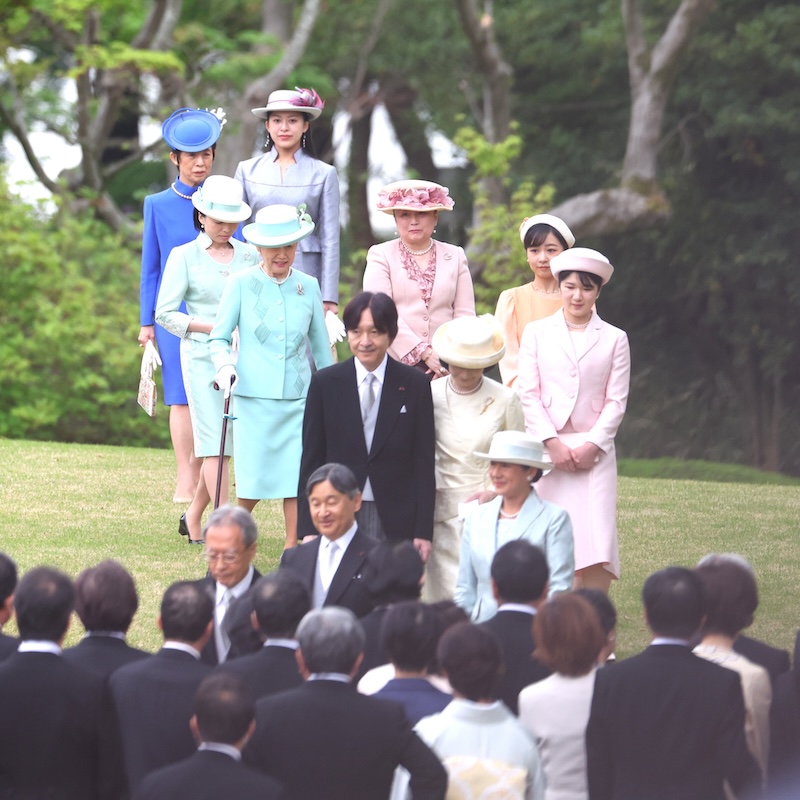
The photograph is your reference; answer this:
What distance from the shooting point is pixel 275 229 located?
24.7ft

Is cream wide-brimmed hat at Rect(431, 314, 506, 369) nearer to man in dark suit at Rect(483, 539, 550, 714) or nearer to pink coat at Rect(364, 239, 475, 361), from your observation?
pink coat at Rect(364, 239, 475, 361)

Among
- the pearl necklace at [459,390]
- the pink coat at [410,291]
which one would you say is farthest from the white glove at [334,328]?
the pearl necklace at [459,390]

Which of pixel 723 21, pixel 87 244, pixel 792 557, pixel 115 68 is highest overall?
pixel 723 21

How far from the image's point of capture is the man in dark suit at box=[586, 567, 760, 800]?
4305 mm

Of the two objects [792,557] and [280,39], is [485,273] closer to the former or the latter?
[280,39]

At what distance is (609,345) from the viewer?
23.5 ft

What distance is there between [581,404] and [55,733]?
3.44 m

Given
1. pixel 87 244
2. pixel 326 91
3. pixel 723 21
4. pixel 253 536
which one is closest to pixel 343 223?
pixel 326 91

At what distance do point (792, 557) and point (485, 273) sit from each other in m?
10.3

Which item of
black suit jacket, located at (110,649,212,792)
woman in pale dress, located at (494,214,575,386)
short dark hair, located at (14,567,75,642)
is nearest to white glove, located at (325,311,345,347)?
woman in pale dress, located at (494,214,575,386)

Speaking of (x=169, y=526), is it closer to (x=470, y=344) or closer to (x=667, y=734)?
(x=470, y=344)

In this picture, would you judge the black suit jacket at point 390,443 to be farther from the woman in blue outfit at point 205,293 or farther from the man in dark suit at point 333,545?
the woman in blue outfit at point 205,293

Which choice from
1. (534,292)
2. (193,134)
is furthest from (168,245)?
(534,292)

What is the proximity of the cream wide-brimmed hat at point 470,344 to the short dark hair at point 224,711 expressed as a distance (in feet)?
9.56
